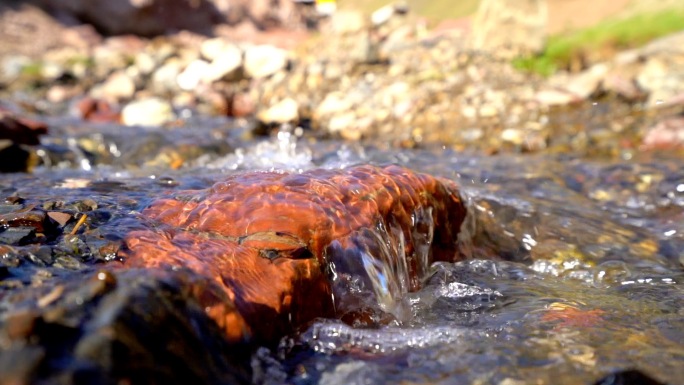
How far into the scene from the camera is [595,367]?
1426 millimetres

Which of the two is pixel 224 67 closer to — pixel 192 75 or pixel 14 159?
pixel 192 75

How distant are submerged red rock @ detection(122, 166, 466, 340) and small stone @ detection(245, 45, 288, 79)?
25.2 feet

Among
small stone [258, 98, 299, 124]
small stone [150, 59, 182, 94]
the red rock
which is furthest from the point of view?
small stone [150, 59, 182, 94]

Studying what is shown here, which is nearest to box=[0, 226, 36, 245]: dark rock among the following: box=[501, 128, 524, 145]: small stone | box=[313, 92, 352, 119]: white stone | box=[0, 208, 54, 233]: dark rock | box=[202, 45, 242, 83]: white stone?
box=[0, 208, 54, 233]: dark rock

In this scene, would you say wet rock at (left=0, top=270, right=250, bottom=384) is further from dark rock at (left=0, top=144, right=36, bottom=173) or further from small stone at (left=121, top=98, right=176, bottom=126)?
small stone at (left=121, top=98, right=176, bottom=126)

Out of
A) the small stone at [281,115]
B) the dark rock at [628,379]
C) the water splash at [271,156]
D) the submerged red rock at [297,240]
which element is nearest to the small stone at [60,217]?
the submerged red rock at [297,240]

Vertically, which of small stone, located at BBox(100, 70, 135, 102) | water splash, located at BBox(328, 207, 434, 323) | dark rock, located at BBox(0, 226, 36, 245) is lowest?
water splash, located at BBox(328, 207, 434, 323)

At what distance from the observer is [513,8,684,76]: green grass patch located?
791 cm

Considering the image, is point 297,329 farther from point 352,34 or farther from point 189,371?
point 352,34

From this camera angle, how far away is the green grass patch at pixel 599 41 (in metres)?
7.91

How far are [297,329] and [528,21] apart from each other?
783 centimetres

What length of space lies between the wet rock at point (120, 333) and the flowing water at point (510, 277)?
19cm

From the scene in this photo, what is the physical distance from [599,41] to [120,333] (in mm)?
8831

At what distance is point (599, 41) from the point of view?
845 centimetres
